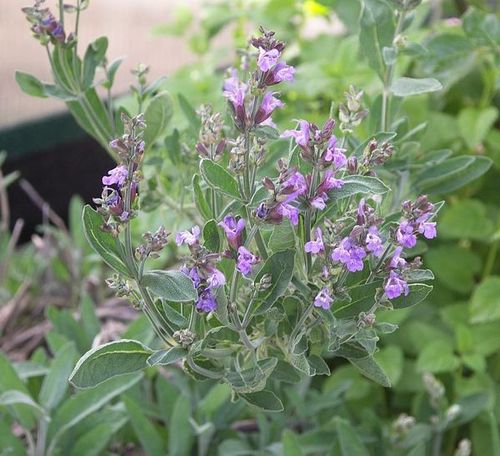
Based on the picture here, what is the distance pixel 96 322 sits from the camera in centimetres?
89

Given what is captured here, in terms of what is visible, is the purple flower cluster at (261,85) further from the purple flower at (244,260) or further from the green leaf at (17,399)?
the green leaf at (17,399)

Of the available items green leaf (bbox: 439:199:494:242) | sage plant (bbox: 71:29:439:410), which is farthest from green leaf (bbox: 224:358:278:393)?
green leaf (bbox: 439:199:494:242)

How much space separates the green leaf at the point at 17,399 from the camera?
725mm

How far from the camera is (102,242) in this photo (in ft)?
1.66

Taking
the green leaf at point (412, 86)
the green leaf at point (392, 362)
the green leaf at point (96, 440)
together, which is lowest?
the green leaf at point (392, 362)

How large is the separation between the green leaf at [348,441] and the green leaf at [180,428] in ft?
0.44

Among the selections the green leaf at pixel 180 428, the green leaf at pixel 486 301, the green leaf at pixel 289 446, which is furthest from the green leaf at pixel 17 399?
the green leaf at pixel 486 301

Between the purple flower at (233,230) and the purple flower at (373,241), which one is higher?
the purple flower at (233,230)

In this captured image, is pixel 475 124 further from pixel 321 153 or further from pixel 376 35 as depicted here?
pixel 321 153

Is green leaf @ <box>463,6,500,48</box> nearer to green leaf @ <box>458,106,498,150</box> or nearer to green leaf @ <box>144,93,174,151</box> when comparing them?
green leaf @ <box>458,106,498,150</box>

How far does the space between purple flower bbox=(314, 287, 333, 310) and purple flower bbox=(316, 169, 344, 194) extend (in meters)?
0.06

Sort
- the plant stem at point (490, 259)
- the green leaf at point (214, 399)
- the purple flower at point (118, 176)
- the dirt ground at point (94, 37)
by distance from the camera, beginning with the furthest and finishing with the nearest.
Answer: the dirt ground at point (94, 37) < the plant stem at point (490, 259) < the green leaf at point (214, 399) < the purple flower at point (118, 176)

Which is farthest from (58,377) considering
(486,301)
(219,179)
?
(486,301)

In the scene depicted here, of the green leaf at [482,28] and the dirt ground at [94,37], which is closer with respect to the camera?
the green leaf at [482,28]
